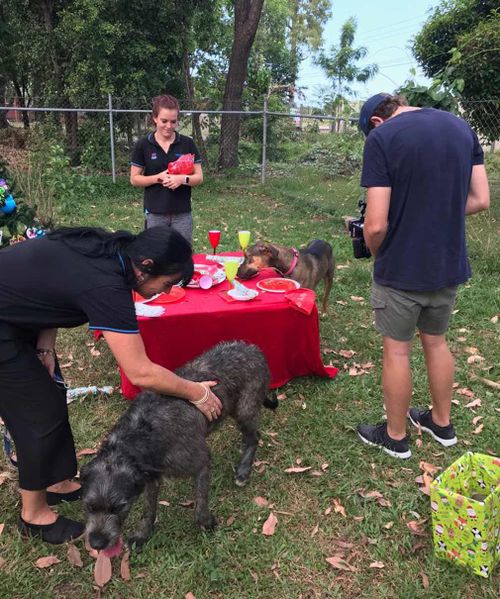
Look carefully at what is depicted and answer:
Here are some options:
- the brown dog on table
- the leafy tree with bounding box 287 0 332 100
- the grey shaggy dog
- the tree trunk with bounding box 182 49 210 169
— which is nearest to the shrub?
the tree trunk with bounding box 182 49 210 169

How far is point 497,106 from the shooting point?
850cm

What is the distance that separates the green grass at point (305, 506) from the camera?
255 centimetres

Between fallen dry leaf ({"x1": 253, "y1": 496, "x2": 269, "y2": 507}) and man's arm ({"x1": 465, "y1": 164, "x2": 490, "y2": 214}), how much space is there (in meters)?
2.25

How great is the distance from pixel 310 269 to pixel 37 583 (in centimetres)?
369

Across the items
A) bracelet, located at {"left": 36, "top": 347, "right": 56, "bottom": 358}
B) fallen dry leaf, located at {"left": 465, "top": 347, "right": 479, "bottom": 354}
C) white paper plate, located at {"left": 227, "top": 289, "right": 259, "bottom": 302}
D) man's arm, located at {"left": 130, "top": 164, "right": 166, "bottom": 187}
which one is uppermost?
man's arm, located at {"left": 130, "top": 164, "right": 166, "bottom": 187}

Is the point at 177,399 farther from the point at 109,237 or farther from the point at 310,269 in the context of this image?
the point at 310,269

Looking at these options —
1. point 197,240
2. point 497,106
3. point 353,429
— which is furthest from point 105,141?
point 353,429

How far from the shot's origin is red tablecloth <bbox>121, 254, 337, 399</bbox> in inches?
142

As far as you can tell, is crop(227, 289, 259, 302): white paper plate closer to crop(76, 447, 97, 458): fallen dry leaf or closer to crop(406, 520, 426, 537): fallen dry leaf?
crop(76, 447, 97, 458): fallen dry leaf

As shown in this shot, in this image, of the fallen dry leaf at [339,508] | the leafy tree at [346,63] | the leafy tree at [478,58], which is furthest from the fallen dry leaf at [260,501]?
the leafy tree at [346,63]

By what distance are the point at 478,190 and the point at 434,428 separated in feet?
5.69

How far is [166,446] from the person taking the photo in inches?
96.9

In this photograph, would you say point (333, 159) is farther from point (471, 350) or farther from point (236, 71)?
point (471, 350)

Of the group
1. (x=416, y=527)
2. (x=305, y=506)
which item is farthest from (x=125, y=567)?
(x=416, y=527)
